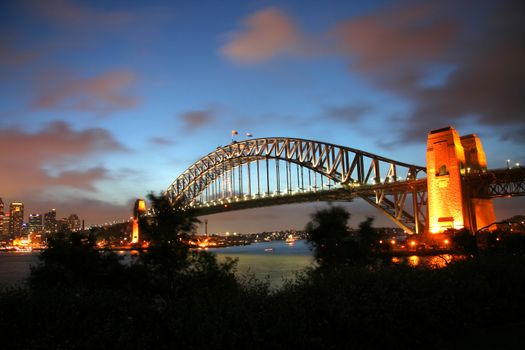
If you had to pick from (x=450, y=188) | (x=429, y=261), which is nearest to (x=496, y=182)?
(x=450, y=188)

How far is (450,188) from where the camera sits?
4662 centimetres

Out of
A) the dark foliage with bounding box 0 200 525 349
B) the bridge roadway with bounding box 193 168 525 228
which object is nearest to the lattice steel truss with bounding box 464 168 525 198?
the bridge roadway with bounding box 193 168 525 228

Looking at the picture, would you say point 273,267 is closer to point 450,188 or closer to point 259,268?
point 259,268

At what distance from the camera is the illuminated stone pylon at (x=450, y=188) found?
46.2 metres

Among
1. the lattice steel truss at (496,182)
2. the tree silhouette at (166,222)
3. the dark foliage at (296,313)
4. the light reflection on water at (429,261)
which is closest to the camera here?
the dark foliage at (296,313)

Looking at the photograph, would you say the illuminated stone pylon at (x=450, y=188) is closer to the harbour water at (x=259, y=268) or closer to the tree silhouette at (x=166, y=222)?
the harbour water at (x=259, y=268)

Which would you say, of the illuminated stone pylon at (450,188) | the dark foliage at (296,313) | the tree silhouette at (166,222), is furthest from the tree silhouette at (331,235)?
the illuminated stone pylon at (450,188)

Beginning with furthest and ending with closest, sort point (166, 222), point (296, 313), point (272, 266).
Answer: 1. point (272, 266)
2. point (166, 222)
3. point (296, 313)

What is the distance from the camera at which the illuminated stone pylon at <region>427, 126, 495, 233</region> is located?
46.2m

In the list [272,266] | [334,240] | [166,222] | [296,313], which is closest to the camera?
[296,313]

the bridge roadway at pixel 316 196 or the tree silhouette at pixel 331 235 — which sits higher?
the bridge roadway at pixel 316 196

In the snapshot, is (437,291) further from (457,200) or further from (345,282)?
(457,200)

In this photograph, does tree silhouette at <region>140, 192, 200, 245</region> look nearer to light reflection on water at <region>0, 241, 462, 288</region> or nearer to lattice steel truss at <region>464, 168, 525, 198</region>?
light reflection on water at <region>0, 241, 462, 288</region>

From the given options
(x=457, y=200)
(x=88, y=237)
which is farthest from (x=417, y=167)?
(x=88, y=237)
